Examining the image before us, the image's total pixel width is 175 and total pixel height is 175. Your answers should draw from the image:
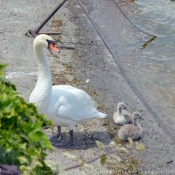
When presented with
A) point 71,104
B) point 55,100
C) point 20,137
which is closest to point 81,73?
point 71,104

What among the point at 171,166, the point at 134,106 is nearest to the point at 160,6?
the point at 134,106

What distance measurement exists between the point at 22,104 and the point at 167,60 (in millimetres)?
7105

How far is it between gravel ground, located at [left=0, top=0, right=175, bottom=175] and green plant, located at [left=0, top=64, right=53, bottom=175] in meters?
2.14

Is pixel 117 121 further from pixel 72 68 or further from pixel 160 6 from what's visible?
pixel 160 6

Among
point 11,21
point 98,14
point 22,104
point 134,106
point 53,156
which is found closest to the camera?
point 22,104

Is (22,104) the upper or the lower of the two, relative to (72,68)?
upper

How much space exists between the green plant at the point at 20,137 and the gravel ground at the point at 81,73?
7.02 feet

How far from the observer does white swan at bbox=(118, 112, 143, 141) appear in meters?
6.39

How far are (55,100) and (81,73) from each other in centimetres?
272

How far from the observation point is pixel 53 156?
5.84m

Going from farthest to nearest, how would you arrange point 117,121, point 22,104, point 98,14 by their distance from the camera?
point 98,14 < point 117,121 < point 22,104

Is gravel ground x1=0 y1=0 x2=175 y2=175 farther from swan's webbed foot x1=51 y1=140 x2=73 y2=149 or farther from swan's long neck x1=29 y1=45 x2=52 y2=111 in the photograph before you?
swan's long neck x1=29 y1=45 x2=52 y2=111

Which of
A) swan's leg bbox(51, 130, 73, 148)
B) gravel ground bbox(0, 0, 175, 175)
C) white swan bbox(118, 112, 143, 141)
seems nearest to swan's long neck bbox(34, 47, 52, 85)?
swan's leg bbox(51, 130, 73, 148)

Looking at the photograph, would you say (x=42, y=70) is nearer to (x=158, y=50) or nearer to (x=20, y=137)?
(x=20, y=137)
